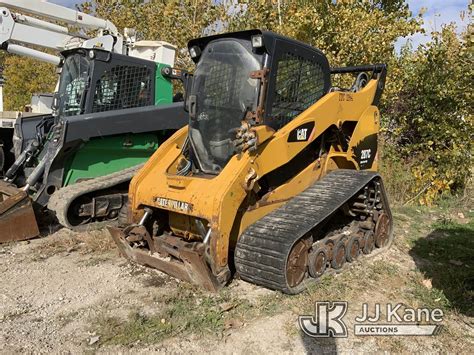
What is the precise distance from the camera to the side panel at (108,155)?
6.48 m

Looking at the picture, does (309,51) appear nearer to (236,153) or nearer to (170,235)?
(236,153)

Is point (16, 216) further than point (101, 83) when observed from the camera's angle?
No

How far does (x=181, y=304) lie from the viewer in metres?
3.95

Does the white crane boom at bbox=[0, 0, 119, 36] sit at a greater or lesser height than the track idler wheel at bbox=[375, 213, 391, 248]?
greater

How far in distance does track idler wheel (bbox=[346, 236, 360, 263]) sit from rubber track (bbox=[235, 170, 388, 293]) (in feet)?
1.76

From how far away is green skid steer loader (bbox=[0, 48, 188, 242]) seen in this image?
6.07 metres

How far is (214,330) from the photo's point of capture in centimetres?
357

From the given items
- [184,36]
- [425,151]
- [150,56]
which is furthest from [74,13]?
[425,151]

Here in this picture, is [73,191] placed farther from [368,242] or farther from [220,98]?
[368,242]

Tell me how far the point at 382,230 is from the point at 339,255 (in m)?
1.00

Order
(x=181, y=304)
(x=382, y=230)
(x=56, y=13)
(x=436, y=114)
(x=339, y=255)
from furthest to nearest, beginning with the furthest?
(x=436, y=114) < (x=56, y=13) < (x=382, y=230) < (x=339, y=255) < (x=181, y=304)

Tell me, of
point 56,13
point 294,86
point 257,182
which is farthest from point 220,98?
point 56,13

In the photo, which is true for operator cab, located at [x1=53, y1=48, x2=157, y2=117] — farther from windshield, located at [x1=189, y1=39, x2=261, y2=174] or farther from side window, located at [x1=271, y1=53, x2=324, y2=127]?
side window, located at [x1=271, y1=53, x2=324, y2=127]

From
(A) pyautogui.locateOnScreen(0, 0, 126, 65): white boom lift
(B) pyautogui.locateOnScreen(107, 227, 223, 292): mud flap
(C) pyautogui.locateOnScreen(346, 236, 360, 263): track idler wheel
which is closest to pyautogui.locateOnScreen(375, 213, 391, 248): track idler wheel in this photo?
(C) pyautogui.locateOnScreen(346, 236, 360, 263): track idler wheel
